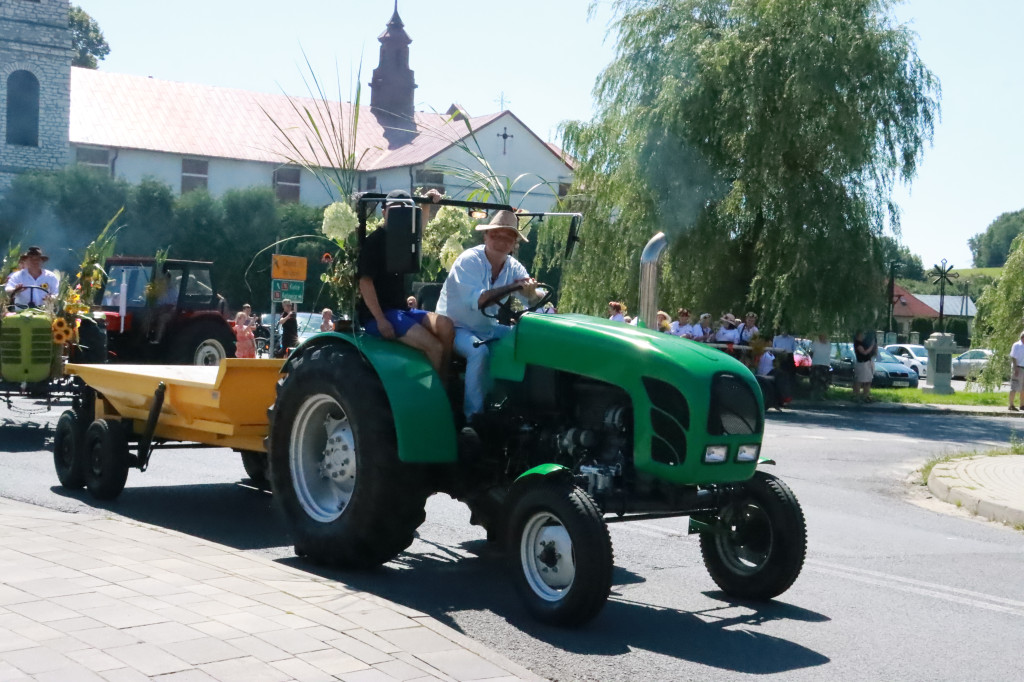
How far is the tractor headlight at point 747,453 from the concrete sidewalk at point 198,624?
165 cm

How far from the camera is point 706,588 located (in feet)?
23.3

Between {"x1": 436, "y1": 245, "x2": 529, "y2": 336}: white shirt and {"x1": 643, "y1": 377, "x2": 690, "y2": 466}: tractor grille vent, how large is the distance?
1.28 m

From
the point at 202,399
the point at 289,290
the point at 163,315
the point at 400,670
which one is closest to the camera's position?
the point at 400,670

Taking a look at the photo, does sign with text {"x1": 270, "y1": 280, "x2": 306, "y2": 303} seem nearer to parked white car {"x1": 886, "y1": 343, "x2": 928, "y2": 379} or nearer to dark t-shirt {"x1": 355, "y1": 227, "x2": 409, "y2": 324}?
dark t-shirt {"x1": 355, "y1": 227, "x2": 409, "y2": 324}

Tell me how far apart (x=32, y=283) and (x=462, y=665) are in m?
10.2

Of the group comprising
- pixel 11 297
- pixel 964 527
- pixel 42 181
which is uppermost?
pixel 42 181

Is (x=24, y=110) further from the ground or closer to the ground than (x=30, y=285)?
further from the ground

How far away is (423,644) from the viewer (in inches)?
212

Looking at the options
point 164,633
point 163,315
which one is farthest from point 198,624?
point 163,315

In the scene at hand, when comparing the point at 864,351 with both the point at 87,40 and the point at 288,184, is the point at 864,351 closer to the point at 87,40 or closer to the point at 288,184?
the point at 288,184

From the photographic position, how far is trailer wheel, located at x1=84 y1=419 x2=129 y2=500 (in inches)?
359

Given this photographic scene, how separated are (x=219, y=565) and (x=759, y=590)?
298 centimetres

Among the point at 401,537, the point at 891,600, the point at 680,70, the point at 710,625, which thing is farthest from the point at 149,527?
the point at 680,70

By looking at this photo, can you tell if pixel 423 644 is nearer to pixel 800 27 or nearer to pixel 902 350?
pixel 800 27
